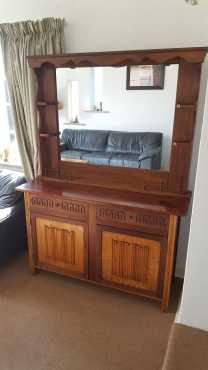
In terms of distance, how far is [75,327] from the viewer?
73.4 inches

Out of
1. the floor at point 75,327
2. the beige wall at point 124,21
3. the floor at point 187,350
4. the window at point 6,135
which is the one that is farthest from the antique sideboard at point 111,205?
the window at point 6,135

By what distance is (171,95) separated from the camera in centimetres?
189

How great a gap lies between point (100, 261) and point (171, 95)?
1.32 meters

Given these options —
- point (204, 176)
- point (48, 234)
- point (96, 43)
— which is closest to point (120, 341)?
point (48, 234)

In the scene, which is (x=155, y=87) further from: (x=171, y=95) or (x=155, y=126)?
(x=155, y=126)

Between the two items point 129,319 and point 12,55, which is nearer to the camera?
point 129,319

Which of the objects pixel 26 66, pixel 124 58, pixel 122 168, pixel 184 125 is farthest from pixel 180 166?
pixel 26 66

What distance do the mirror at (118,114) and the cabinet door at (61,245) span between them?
566mm

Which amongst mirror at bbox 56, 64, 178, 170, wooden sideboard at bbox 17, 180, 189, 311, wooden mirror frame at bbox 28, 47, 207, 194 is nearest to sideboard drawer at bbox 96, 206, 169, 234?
wooden sideboard at bbox 17, 180, 189, 311

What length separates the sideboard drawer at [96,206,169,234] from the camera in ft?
5.87

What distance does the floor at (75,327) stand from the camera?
5.32 feet

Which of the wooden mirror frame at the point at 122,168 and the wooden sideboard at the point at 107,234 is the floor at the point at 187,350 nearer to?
the wooden sideboard at the point at 107,234

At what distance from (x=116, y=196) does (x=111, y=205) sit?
0.13 metres

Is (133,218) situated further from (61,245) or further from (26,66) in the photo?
(26,66)
